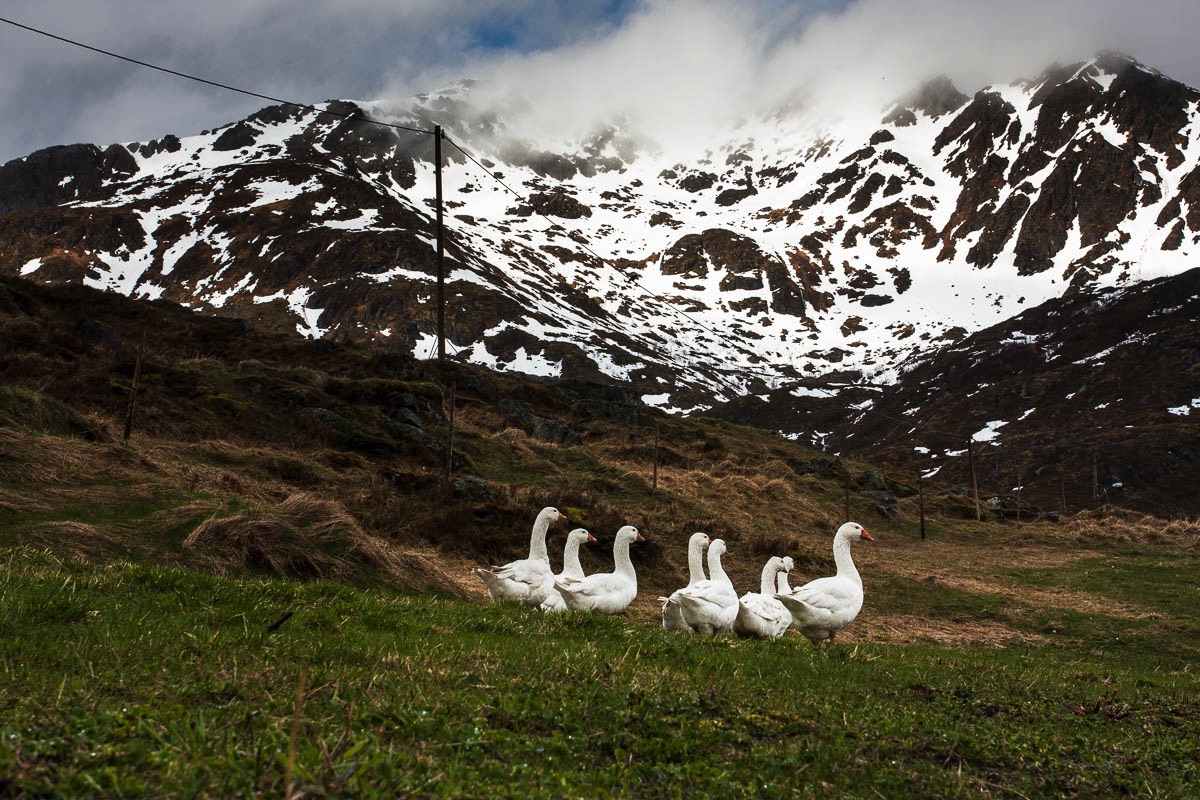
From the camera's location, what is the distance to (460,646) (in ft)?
21.5

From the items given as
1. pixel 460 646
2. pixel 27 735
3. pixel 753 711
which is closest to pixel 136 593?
pixel 460 646

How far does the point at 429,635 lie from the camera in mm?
7133

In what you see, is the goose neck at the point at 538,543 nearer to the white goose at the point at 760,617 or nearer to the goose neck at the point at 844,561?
Answer: the white goose at the point at 760,617

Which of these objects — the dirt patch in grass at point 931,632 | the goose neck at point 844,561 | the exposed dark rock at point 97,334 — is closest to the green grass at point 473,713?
the goose neck at point 844,561

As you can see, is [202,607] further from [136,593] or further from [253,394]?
[253,394]

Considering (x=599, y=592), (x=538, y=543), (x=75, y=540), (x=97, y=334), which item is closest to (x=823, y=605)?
(x=599, y=592)

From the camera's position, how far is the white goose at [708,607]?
34.5 ft

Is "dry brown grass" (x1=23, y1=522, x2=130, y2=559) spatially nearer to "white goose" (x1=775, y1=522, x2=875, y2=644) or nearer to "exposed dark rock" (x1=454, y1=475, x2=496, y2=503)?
"white goose" (x1=775, y1=522, x2=875, y2=644)

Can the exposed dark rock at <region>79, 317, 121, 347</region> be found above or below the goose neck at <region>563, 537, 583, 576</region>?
above

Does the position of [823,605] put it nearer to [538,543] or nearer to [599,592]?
[599,592]

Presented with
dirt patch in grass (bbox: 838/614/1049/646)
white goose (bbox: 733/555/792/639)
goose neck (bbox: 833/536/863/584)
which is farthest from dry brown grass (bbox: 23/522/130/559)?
dirt patch in grass (bbox: 838/614/1049/646)

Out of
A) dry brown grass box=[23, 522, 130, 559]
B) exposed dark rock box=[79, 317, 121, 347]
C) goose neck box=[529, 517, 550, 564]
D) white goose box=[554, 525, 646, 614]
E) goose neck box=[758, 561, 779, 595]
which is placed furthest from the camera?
exposed dark rock box=[79, 317, 121, 347]

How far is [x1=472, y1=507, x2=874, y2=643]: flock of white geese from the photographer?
34.6 ft

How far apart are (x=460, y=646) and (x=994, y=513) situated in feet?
170
